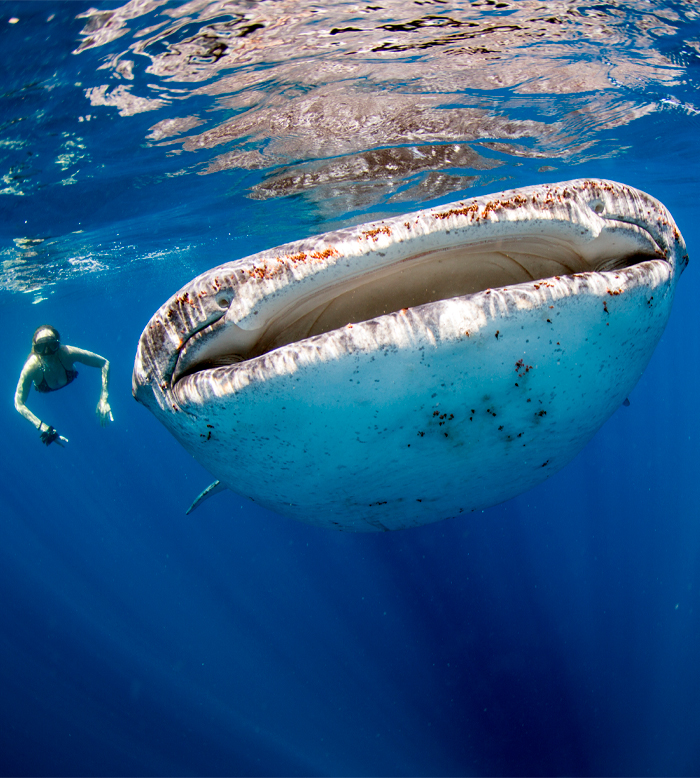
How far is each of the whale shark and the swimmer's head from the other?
7.47 meters

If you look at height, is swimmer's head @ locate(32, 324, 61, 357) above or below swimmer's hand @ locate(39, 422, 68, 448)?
above

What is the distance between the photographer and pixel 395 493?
5.74ft

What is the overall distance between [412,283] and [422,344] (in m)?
0.53

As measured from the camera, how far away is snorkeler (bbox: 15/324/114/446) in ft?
22.4

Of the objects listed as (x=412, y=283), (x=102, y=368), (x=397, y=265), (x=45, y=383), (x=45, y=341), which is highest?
(x=397, y=265)

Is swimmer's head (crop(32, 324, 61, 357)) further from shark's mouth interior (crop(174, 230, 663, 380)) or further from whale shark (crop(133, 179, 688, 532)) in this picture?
shark's mouth interior (crop(174, 230, 663, 380))

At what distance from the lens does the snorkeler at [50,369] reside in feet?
22.4

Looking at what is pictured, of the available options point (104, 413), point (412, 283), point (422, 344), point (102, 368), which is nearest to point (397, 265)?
point (412, 283)

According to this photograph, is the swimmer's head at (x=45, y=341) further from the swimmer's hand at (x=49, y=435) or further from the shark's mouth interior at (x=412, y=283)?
the shark's mouth interior at (x=412, y=283)

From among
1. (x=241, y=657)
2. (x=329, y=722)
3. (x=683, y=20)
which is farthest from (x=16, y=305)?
(x=683, y=20)

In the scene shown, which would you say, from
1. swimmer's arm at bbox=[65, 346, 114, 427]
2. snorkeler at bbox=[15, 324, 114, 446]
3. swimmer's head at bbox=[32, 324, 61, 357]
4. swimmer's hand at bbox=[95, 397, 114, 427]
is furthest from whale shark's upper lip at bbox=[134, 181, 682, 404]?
swimmer's head at bbox=[32, 324, 61, 357]

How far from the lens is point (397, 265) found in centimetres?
145

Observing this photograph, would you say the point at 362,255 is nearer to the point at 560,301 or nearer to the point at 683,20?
the point at 560,301

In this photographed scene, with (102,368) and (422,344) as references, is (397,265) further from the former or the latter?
(102,368)
